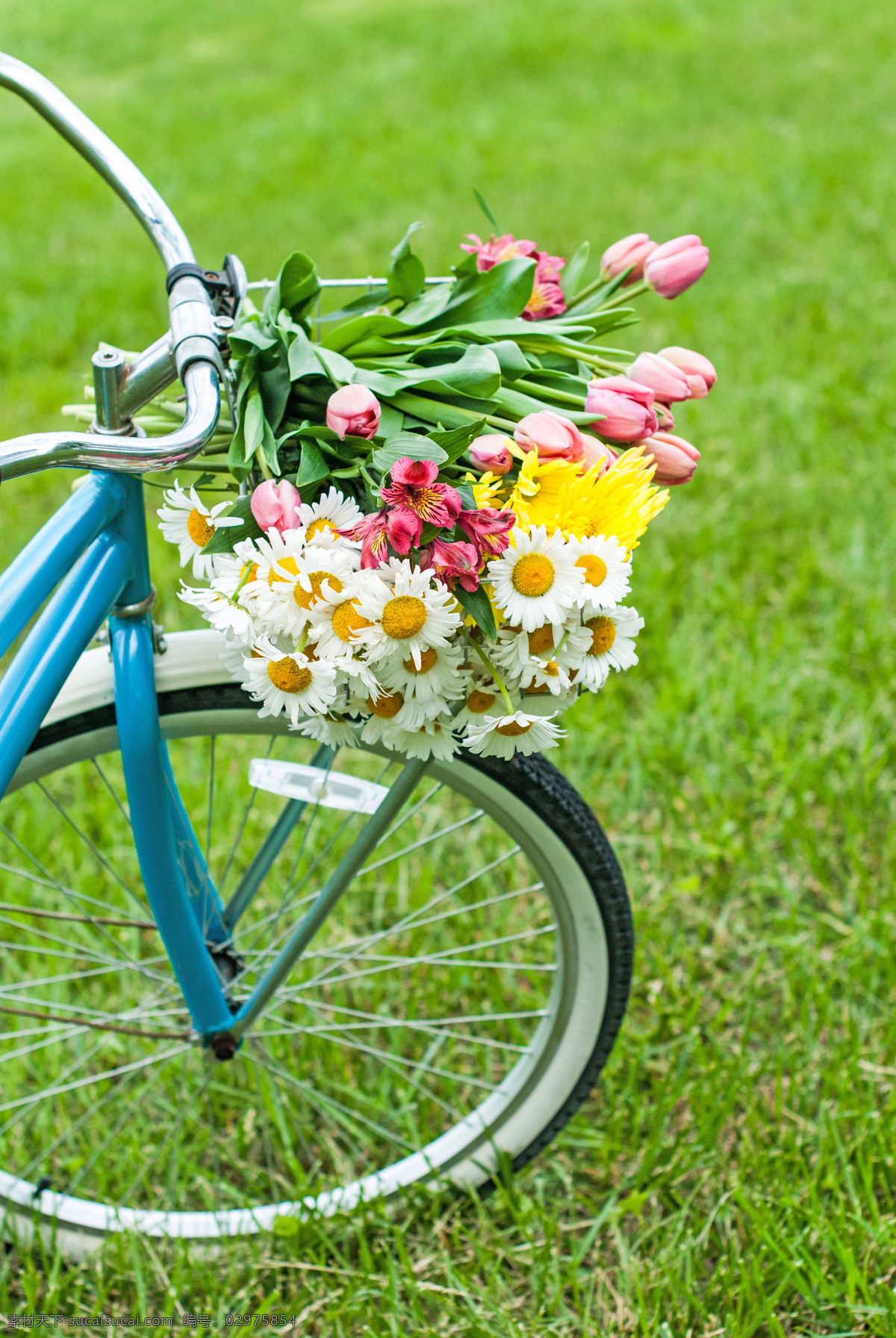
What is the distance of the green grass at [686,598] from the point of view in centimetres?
135

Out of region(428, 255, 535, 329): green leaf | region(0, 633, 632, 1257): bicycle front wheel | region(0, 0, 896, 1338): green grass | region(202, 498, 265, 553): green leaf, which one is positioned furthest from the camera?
region(0, 0, 896, 1338): green grass

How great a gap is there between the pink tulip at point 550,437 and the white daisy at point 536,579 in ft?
0.23

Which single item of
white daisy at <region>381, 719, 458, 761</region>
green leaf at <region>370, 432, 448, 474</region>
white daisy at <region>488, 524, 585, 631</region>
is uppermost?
green leaf at <region>370, 432, 448, 474</region>

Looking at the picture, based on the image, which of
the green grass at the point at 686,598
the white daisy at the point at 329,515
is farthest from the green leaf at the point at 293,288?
the green grass at the point at 686,598

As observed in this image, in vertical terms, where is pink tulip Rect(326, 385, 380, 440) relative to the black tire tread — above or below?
above

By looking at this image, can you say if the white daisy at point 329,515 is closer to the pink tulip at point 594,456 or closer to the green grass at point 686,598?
the pink tulip at point 594,456

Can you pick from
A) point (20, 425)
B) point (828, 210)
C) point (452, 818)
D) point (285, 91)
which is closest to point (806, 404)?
point (828, 210)

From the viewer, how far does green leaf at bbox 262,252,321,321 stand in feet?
3.02

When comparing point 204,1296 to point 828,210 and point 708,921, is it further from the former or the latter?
point 828,210

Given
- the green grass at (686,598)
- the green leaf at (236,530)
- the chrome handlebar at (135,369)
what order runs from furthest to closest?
the green grass at (686,598) < the green leaf at (236,530) < the chrome handlebar at (135,369)

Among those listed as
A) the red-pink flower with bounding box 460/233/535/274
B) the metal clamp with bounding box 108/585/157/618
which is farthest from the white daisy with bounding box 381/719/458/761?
the red-pink flower with bounding box 460/233/535/274

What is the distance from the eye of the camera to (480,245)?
99 centimetres

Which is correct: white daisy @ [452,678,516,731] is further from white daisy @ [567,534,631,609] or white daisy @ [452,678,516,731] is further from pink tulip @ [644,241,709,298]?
pink tulip @ [644,241,709,298]

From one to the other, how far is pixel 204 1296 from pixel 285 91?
570 cm
